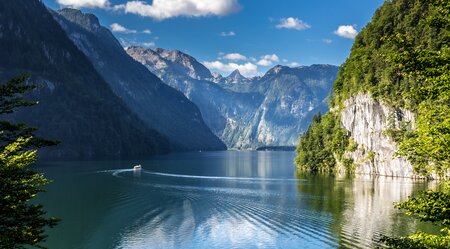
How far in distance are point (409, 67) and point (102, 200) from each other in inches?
2895

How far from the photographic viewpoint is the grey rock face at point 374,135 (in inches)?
4658

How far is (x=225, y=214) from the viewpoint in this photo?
67000 millimetres

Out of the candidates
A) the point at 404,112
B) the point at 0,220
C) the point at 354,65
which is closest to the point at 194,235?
→ the point at 0,220

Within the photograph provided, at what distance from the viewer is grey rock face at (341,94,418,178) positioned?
388 ft

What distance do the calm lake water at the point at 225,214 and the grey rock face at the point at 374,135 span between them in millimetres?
10727

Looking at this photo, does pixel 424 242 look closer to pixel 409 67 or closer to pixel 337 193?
pixel 409 67

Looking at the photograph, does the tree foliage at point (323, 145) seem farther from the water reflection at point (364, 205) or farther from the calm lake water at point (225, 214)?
the calm lake water at point (225, 214)

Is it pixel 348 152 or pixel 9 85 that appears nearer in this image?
pixel 9 85

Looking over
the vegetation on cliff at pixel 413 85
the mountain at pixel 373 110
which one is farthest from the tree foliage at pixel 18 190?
the mountain at pixel 373 110

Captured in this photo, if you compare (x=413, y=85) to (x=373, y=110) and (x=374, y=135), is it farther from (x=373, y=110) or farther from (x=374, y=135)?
(x=374, y=135)

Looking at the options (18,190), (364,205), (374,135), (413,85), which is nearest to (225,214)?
(364,205)

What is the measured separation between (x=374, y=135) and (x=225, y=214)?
75.2m

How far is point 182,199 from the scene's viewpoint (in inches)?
3280

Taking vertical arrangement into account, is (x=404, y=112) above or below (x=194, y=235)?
above
